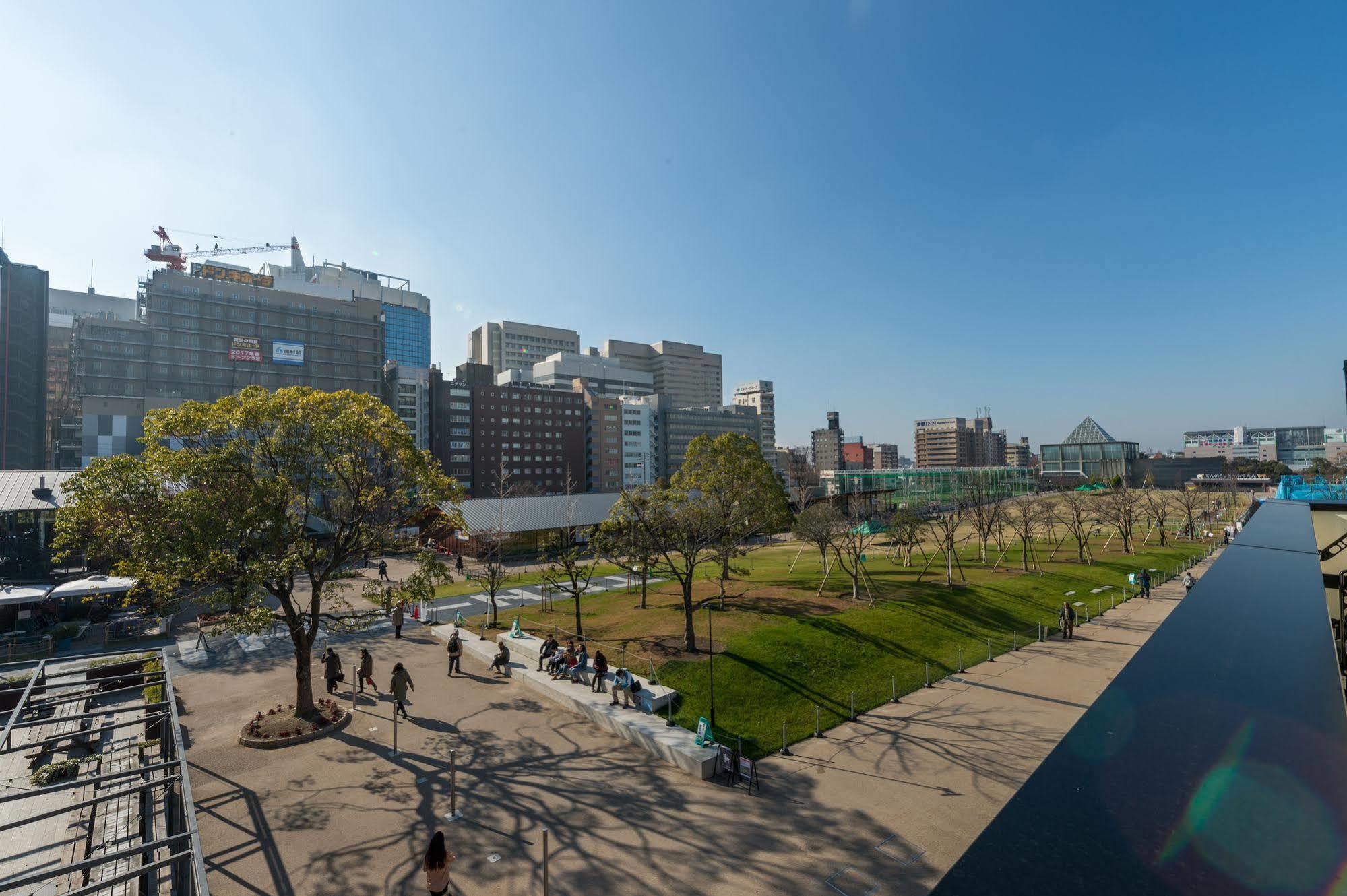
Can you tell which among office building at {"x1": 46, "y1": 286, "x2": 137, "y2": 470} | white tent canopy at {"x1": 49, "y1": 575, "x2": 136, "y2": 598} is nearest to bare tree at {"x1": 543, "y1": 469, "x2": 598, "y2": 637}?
white tent canopy at {"x1": 49, "y1": 575, "x2": 136, "y2": 598}

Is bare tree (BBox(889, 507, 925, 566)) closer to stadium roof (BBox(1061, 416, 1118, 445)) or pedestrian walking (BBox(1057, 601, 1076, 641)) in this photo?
pedestrian walking (BBox(1057, 601, 1076, 641))

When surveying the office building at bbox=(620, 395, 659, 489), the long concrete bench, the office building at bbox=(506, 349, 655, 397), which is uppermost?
the office building at bbox=(506, 349, 655, 397)

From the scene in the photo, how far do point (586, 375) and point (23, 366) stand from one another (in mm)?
96991

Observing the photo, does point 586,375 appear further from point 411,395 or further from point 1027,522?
point 1027,522

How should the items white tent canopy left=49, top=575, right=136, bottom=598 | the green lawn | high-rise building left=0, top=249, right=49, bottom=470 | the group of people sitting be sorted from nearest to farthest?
the group of people sitting, the green lawn, white tent canopy left=49, top=575, right=136, bottom=598, high-rise building left=0, top=249, right=49, bottom=470

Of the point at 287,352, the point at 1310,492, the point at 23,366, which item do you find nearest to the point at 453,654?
the point at 1310,492

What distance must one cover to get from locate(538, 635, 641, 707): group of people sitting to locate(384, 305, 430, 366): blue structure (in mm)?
169341

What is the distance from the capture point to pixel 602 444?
4466 inches

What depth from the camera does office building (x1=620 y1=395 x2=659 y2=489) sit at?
117000mm

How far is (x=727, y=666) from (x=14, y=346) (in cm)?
12878

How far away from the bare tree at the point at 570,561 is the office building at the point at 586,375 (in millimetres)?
87131

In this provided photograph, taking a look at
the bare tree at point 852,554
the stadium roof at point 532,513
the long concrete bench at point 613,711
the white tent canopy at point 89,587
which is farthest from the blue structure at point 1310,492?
the white tent canopy at point 89,587

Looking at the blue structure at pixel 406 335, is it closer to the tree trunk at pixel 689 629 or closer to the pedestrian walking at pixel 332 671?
the pedestrian walking at pixel 332 671

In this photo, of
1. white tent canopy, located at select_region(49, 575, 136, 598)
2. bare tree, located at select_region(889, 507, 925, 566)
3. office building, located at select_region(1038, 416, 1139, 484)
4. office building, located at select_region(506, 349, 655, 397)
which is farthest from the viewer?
office building, located at select_region(506, 349, 655, 397)
